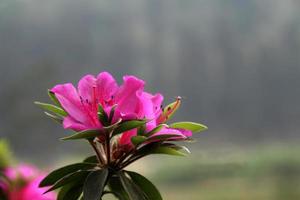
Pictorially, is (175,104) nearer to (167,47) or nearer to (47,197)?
(47,197)

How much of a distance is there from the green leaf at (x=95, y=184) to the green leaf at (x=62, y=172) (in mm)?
28

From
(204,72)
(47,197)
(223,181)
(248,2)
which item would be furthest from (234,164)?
(248,2)

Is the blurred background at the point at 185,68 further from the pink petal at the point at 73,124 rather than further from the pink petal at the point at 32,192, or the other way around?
the pink petal at the point at 73,124

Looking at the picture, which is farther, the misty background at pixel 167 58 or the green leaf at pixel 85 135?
the misty background at pixel 167 58

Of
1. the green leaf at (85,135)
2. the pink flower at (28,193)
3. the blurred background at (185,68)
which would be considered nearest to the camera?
the green leaf at (85,135)

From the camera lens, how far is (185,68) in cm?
258

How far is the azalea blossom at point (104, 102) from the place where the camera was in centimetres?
43

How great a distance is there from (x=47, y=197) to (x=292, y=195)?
1889 mm

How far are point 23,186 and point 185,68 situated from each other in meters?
1.90

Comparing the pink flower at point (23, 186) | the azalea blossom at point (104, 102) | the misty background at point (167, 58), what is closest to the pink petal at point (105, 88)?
the azalea blossom at point (104, 102)

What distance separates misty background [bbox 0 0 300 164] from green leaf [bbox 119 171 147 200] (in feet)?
6.24

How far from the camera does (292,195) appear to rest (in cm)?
242

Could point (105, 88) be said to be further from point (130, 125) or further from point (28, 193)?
point (28, 193)

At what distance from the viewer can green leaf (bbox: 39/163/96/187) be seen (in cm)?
46
